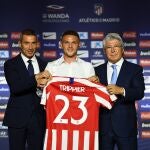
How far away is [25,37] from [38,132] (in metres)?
0.70

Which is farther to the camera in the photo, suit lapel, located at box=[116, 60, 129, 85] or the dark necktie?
the dark necktie

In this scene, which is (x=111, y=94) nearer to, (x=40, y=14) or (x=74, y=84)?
(x=74, y=84)

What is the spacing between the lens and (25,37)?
3152 millimetres

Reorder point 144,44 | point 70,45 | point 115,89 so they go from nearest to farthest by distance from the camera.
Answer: point 115,89 < point 70,45 < point 144,44

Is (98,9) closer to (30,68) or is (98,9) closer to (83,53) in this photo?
(83,53)

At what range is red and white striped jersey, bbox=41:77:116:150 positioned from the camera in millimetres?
3018

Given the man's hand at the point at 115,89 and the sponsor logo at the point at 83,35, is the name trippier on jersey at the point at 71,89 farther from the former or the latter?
the sponsor logo at the point at 83,35

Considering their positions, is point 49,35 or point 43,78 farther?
point 49,35

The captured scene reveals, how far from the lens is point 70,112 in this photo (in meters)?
3.04

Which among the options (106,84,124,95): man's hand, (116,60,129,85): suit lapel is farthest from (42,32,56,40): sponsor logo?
(106,84,124,95): man's hand

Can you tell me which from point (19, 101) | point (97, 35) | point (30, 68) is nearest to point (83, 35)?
point (97, 35)

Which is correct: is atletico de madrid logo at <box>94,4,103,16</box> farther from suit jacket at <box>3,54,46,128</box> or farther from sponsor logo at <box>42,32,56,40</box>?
suit jacket at <box>3,54,46,128</box>

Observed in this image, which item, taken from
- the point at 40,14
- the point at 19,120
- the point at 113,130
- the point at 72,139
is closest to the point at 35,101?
the point at 19,120

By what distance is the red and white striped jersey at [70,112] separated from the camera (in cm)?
302
